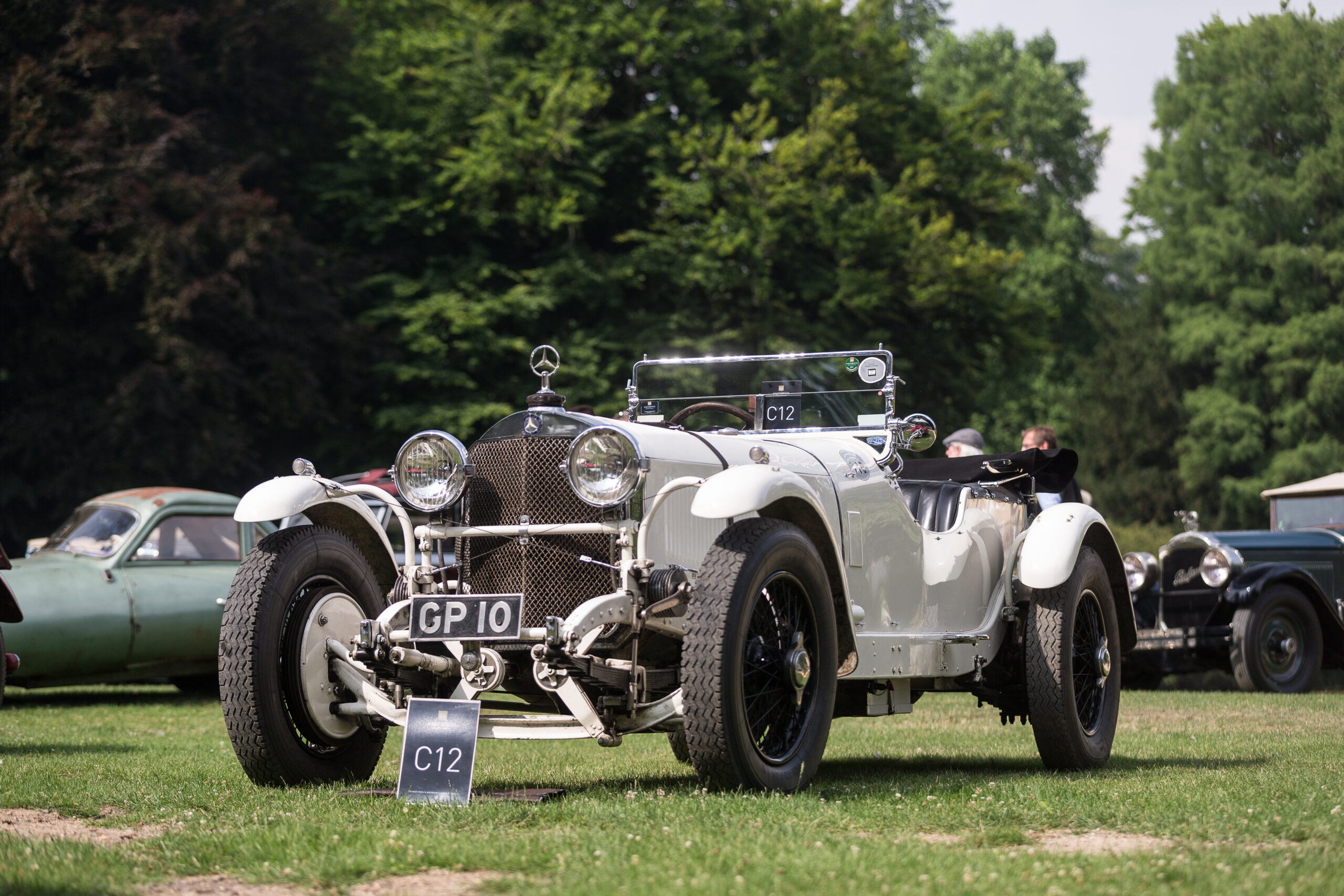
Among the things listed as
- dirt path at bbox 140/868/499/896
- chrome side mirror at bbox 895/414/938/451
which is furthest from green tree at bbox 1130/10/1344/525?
dirt path at bbox 140/868/499/896

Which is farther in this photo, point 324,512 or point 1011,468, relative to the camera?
point 1011,468

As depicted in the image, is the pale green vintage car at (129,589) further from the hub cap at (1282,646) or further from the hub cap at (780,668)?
the hub cap at (1282,646)

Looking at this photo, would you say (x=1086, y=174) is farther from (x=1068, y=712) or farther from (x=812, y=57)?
(x=1068, y=712)

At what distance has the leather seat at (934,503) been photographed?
7.45m

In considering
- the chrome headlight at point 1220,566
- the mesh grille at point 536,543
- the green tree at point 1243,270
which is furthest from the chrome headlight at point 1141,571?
the green tree at point 1243,270

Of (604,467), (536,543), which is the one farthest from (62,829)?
(604,467)

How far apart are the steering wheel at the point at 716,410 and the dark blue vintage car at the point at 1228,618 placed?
19.5 feet

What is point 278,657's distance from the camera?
5879 millimetres

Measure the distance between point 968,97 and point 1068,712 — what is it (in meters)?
37.4

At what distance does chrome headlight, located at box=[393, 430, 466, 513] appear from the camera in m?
5.94

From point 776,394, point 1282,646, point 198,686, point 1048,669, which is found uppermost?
point 776,394

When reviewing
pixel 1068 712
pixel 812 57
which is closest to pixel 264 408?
pixel 812 57

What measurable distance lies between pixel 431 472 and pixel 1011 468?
3385 mm

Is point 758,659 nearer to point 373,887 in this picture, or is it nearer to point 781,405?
point 373,887
